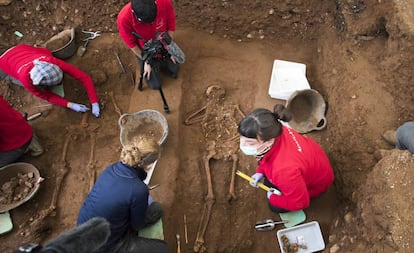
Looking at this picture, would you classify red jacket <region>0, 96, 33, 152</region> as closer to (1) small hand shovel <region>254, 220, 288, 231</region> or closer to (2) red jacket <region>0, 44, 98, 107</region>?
(2) red jacket <region>0, 44, 98, 107</region>

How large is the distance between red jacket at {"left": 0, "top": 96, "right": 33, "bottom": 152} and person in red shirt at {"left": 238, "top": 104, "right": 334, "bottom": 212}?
104 inches

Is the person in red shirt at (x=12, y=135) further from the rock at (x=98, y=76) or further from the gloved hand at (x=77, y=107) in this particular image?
the rock at (x=98, y=76)

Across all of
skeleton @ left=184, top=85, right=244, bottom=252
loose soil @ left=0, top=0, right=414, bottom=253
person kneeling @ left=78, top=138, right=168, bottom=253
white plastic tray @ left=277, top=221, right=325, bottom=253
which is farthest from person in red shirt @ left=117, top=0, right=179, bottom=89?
white plastic tray @ left=277, top=221, right=325, bottom=253

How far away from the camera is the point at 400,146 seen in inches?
131

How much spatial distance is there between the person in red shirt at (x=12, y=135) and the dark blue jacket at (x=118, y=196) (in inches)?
59.1

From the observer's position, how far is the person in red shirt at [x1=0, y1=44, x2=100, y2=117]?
4.07 m

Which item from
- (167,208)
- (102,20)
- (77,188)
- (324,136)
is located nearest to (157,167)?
(167,208)

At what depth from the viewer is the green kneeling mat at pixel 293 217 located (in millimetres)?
3902

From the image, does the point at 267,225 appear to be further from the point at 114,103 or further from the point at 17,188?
the point at 17,188

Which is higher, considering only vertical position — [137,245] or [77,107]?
[77,107]

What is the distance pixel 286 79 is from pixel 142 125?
1970mm

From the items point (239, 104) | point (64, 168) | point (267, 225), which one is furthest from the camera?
point (239, 104)

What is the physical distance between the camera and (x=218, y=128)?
4.64m

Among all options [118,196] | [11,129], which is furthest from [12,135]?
[118,196]
